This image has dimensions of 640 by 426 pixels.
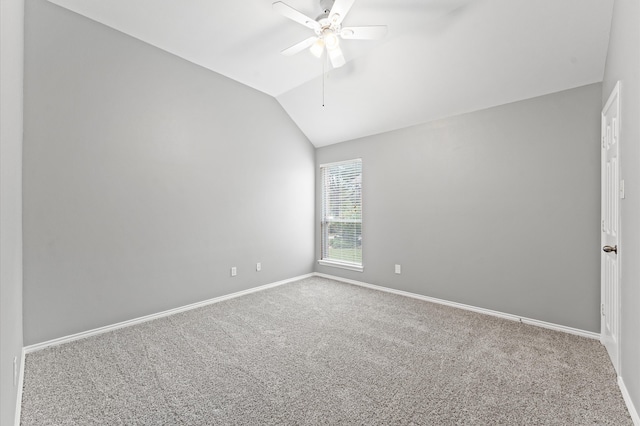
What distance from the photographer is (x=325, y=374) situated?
208cm

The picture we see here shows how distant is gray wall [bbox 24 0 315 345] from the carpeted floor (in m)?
0.51

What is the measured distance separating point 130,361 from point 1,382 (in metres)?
1.36

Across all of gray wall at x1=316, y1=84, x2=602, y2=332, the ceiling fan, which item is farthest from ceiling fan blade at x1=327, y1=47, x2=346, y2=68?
A: gray wall at x1=316, y1=84, x2=602, y2=332

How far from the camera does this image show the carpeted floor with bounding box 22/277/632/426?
1671mm

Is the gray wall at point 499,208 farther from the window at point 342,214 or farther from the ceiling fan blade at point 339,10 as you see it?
the ceiling fan blade at point 339,10

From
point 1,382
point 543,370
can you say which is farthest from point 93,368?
point 543,370

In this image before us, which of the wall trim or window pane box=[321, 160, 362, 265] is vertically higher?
window pane box=[321, 160, 362, 265]

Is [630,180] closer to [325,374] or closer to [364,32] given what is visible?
[364,32]

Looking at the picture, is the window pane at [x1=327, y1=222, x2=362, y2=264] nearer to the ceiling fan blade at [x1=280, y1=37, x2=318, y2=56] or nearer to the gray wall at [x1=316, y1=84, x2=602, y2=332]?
the gray wall at [x1=316, y1=84, x2=602, y2=332]

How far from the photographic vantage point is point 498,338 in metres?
2.65

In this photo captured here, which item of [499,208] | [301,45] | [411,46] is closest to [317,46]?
[301,45]

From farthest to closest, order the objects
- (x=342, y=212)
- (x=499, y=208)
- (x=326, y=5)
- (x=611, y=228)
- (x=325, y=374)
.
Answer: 1. (x=342, y=212)
2. (x=499, y=208)
3. (x=326, y=5)
4. (x=611, y=228)
5. (x=325, y=374)

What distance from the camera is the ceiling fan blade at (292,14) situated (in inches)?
79.2

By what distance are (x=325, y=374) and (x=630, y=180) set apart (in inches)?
93.1
